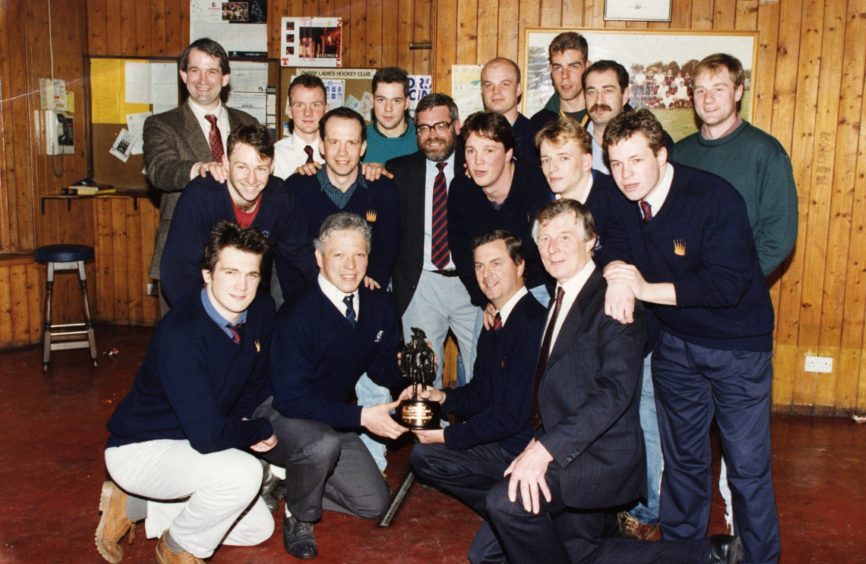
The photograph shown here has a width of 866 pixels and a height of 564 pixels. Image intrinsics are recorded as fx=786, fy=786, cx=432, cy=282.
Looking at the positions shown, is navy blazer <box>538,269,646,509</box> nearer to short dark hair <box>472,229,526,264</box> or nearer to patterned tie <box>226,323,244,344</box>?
short dark hair <box>472,229,526,264</box>

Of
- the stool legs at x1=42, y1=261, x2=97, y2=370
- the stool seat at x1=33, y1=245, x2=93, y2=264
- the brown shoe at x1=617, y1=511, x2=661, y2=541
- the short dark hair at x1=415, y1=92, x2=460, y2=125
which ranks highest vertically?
the short dark hair at x1=415, y1=92, x2=460, y2=125

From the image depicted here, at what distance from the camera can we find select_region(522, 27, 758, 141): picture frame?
212 inches

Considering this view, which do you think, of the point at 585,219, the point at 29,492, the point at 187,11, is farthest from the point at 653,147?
the point at 187,11

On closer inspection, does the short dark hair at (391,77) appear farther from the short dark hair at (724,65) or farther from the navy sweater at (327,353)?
the short dark hair at (724,65)

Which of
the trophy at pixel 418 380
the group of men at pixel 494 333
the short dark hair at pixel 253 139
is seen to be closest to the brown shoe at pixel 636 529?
the group of men at pixel 494 333

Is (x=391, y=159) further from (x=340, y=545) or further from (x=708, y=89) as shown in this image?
(x=340, y=545)

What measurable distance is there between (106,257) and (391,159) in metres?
4.81

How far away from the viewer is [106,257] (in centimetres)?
816

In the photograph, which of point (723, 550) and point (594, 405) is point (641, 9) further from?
point (723, 550)

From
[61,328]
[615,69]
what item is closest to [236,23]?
[61,328]

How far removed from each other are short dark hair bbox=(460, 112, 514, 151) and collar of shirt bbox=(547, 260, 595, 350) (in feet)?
3.51

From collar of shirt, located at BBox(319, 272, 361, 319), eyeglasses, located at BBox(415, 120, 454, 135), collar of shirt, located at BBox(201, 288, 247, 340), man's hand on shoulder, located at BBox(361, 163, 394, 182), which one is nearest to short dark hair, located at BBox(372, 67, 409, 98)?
eyeglasses, located at BBox(415, 120, 454, 135)

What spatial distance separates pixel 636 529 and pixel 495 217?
1.66 m

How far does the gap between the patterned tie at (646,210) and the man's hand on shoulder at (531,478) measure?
1.03 metres
